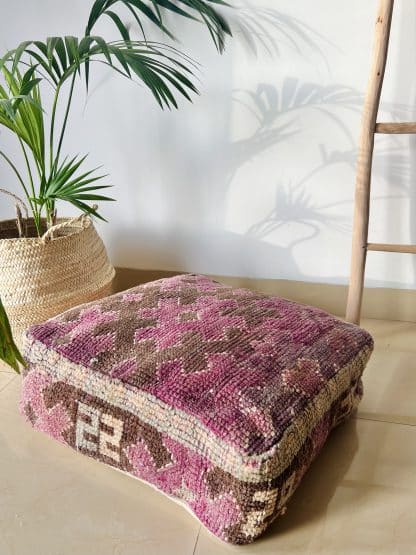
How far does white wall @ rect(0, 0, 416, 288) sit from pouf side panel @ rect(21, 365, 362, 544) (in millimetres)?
549

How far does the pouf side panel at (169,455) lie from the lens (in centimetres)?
90

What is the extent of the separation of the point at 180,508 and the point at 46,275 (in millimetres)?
603

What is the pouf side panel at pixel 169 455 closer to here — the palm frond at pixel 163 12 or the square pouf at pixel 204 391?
the square pouf at pixel 204 391

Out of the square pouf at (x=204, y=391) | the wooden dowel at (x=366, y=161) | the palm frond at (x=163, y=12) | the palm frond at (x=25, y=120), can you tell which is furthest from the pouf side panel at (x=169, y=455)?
the palm frond at (x=163, y=12)

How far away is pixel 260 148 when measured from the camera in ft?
5.14

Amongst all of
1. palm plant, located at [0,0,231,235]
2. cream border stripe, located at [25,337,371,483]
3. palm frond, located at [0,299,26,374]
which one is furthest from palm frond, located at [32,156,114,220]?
palm frond, located at [0,299,26,374]

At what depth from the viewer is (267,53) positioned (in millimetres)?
1484

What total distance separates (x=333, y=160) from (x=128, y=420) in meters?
0.86

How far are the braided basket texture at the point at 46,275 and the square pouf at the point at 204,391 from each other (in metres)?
0.21

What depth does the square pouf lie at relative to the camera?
90cm

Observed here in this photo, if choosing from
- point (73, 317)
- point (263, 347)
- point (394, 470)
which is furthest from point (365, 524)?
point (73, 317)

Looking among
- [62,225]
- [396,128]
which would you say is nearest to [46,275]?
[62,225]

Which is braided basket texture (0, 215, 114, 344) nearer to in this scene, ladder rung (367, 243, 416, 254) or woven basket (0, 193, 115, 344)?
woven basket (0, 193, 115, 344)

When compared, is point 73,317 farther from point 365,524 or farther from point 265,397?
point 365,524
